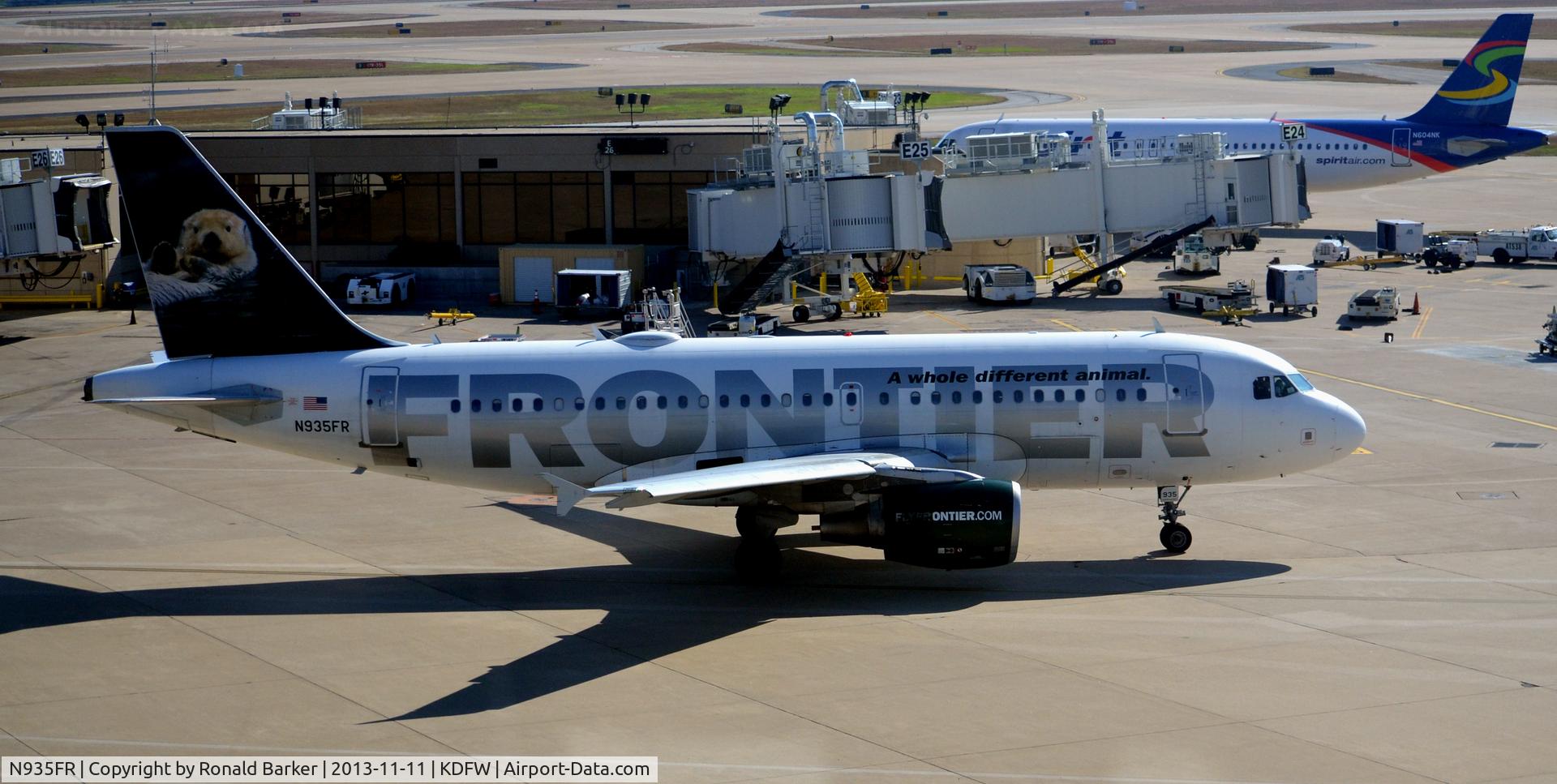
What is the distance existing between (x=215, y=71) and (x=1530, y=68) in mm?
153262

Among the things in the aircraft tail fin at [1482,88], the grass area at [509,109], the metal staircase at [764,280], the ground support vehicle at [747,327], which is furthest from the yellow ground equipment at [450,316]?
the aircraft tail fin at [1482,88]

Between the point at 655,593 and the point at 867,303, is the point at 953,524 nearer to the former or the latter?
the point at 655,593

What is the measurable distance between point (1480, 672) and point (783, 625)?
39.1 ft

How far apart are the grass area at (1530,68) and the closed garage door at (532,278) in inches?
5009

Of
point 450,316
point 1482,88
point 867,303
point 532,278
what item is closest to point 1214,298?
point 867,303

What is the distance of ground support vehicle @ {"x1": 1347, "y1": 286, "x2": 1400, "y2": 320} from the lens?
63.5 m

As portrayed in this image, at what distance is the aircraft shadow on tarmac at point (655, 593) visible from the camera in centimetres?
2917

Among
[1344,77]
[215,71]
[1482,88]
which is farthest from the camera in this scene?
[215,71]

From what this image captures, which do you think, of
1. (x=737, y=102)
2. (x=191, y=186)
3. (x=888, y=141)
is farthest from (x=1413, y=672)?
(x=737, y=102)

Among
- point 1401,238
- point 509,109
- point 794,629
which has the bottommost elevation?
point 794,629

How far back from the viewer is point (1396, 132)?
8988 cm

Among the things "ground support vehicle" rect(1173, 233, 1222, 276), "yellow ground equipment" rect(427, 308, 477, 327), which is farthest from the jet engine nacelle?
"ground support vehicle" rect(1173, 233, 1222, 276)

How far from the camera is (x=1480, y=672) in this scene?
84.0 feet

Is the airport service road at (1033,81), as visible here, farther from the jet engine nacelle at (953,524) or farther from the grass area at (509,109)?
the jet engine nacelle at (953,524)
